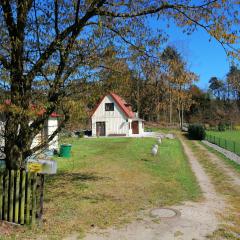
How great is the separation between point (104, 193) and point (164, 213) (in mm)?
3023

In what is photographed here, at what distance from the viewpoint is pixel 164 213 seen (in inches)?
385

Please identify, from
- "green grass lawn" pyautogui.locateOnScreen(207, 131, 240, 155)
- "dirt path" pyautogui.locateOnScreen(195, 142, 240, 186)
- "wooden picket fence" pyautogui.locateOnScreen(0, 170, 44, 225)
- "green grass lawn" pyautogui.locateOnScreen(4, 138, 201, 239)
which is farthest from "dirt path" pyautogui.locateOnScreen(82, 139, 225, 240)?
"green grass lawn" pyautogui.locateOnScreen(207, 131, 240, 155)

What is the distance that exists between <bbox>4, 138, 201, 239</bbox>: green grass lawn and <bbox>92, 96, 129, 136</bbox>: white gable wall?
3130 cm

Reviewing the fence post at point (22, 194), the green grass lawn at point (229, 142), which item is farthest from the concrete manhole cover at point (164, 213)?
the green grass lawn at point (229, 142)

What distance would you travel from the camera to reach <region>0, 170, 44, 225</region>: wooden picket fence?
336 inches

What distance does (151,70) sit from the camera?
12.3m

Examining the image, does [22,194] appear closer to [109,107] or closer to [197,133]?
[109,107]

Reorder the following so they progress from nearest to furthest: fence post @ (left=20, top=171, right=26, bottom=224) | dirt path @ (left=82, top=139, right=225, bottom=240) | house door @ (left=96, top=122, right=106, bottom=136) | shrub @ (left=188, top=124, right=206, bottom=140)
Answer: dirt path @ (left=82, top=139, right=225, bottom=240) < fence post @ (left=20, top=171, right=26, bottom=224) < shrub @ (left=188, top=124, right=206, bottom=140) < house door @ (left=96, top=122, right=106, bottom=136)

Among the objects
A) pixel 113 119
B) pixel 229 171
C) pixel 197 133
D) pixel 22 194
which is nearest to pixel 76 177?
pixel 22 194

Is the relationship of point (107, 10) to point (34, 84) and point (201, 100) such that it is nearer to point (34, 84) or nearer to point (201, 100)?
point (34, 84)

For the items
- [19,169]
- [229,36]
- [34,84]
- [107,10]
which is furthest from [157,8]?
[19,169]

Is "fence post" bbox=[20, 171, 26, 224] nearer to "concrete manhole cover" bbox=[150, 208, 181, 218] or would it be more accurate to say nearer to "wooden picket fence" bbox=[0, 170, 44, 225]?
"wooden picket fence" bbox=[0, 170, 44, 225]

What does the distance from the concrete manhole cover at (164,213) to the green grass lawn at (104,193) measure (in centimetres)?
44

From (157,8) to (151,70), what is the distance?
2.51 meters
